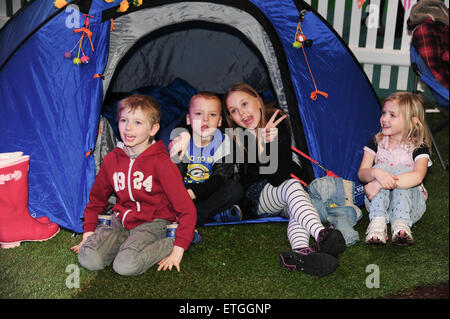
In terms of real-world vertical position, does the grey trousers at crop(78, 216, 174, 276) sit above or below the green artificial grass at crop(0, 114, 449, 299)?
above

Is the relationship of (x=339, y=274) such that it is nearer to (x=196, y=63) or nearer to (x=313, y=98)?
(x=313, y=98)

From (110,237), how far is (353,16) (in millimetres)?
3519

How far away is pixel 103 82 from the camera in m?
2.86

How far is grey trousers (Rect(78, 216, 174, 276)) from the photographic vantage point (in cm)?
227

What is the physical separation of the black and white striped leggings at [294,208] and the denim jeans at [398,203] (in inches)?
13.7

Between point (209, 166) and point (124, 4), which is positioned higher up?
point (124, 4)

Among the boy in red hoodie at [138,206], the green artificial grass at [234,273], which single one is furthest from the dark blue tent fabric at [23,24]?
→ the green artificial grass at [234,273]

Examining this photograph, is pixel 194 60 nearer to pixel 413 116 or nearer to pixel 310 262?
pixel 413 116

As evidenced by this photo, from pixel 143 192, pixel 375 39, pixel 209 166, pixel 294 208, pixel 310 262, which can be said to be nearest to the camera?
pixel 310 262

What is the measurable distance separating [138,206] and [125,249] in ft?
0.79

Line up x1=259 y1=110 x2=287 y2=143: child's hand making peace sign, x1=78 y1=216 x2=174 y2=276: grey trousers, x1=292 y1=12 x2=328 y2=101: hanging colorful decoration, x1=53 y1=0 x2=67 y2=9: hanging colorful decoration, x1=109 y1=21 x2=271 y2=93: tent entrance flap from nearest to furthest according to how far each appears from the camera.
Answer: x1=78 y1=216 x2=174 y2=276: grey trousers < x1=53 y1=0 x2=67 y2=9: hanging colorful decoration < x1=259 y1=110 x2=287 y2=143: child's hand making peace sign < x1=292 y1=12 x2=328 y2=101: hanging colorful decoration < x1=109 y1=21 x2=271 y2=93: tent entrance flap

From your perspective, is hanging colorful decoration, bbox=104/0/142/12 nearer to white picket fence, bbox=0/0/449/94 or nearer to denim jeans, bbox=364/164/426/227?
A: denim jeans, bbox=364/164/426/227

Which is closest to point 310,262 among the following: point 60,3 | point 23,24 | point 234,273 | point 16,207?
point 234,273

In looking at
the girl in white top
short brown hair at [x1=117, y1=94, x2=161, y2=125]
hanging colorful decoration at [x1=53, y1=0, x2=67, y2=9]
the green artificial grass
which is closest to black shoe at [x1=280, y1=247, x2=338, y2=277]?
the green artificial grass
